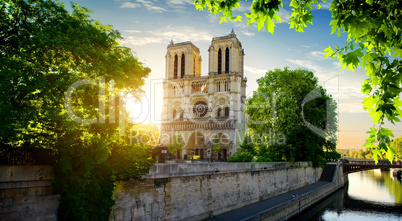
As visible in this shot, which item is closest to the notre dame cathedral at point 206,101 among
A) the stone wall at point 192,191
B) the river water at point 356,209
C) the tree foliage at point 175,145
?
the tree foliage at point 175,145

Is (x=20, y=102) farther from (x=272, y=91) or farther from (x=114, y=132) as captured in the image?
(x=272, y=91)

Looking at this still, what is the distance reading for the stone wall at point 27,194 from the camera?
8188mm

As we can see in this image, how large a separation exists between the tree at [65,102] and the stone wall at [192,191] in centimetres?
122

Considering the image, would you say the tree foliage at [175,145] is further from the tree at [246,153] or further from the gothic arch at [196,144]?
the tree at [246,153]

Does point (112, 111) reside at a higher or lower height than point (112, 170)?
higher

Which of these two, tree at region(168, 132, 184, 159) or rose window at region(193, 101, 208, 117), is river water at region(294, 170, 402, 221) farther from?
rose window at region(193, 101, 208, 117)

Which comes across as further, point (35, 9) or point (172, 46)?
point (172, 46)

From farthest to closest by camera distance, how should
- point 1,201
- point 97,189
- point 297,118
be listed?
point 297,118 < point 97,189 < point 1,201

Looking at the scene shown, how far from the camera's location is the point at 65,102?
9617 mm

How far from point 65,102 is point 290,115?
2022cm

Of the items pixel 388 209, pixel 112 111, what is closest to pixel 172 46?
pixel 388 209

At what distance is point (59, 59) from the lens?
389 inches

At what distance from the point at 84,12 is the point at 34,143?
5.43m

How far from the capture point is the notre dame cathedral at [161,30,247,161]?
48.7 meters
